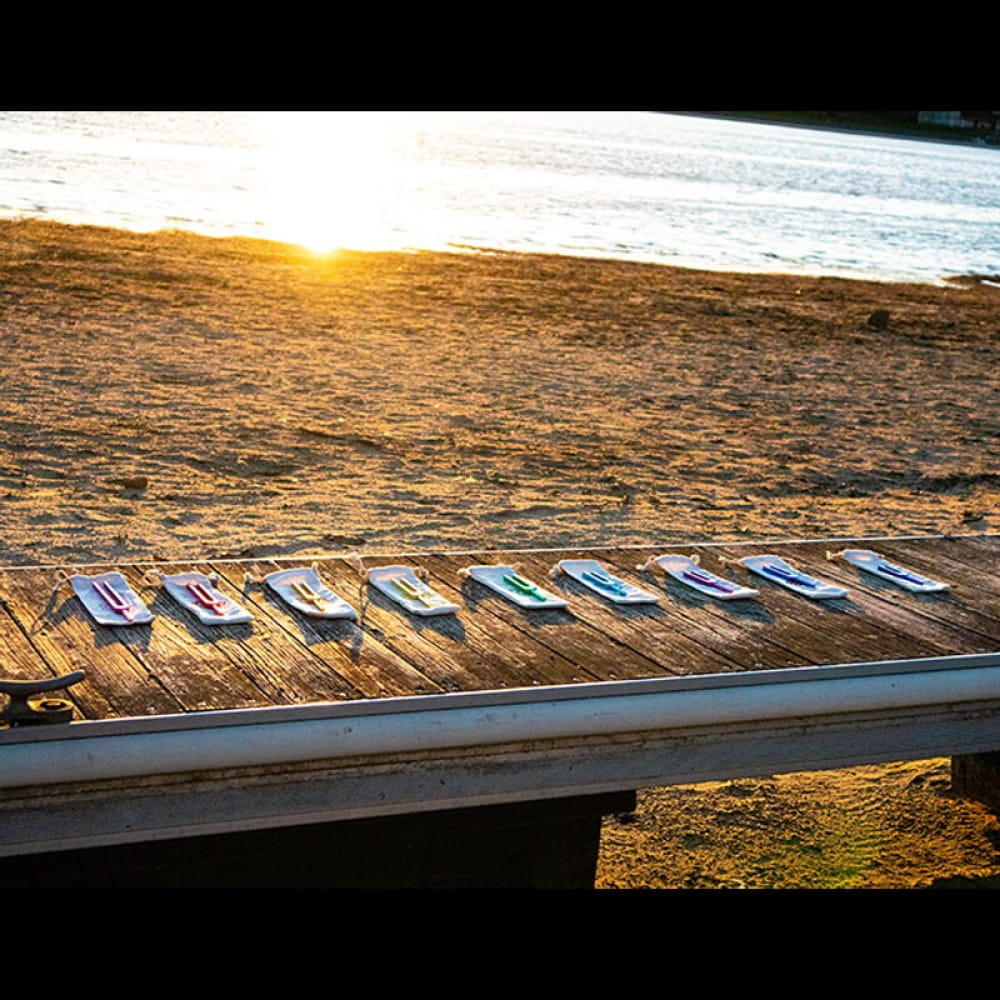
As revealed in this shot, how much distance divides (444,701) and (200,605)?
2.89ft

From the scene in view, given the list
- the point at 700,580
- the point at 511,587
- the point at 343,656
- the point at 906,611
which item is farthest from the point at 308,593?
the point at 906,611

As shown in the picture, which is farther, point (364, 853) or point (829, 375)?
point (829, 375)

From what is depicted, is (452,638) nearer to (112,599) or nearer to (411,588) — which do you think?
(411,588)

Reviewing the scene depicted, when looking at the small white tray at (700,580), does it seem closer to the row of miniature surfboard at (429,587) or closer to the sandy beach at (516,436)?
the row of miniature surfboard at (429,587)

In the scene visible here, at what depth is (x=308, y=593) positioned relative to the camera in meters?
3.64

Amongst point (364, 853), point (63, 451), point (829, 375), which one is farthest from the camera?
point (829, 375)

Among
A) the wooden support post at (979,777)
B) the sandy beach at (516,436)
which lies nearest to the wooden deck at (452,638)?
the wooden support post at (979,777)

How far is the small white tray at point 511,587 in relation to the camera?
12.2ft

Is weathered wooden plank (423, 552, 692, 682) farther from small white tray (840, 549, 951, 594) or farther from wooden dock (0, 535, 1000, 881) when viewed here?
small white tray (840, 549, 951, 594)
